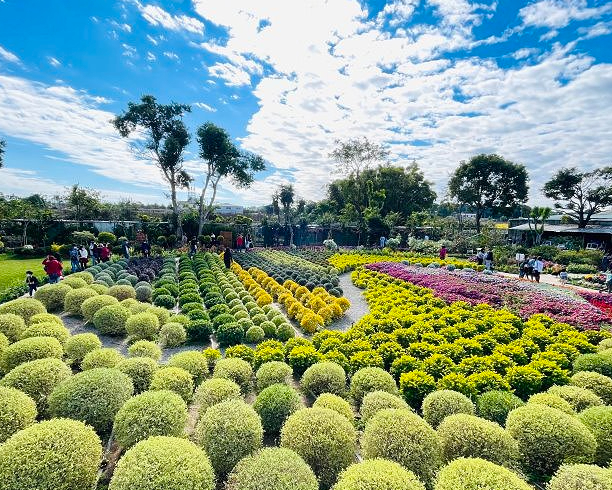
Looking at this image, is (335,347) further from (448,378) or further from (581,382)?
(581,382)

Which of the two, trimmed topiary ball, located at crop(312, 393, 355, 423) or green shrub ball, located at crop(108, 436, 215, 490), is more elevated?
green shrub ball, located at crop(108, 436, 215, 490)

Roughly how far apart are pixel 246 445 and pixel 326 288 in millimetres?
9395

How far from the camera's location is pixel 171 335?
314 inches

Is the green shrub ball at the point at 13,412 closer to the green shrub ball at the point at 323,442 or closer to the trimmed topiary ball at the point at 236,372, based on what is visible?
the trimmed topiary ball at the point at 236,372

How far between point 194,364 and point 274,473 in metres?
3.24

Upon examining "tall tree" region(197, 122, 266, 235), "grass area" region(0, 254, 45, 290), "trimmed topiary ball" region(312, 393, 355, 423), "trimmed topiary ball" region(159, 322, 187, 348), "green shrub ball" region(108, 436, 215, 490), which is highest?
"tall tree" region(197, 122, 266, 235)

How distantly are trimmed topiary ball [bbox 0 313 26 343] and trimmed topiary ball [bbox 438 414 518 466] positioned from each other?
830cm

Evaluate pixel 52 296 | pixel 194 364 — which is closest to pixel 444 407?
pixel 194 364

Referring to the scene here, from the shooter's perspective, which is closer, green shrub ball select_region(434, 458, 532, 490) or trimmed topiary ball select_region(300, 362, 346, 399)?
green shrub ball select_region(434, 458, 532, 490)

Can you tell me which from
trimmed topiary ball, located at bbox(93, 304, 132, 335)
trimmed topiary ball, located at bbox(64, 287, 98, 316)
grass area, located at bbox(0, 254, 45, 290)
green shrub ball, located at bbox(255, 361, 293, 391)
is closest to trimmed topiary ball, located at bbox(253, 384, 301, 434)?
green shrub ball, located at bbox(255, 361, 293, 391)

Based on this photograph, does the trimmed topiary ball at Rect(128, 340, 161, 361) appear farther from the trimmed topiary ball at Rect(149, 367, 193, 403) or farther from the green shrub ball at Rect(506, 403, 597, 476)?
the green shrub ball at Rect(506, 403, 597, 476)

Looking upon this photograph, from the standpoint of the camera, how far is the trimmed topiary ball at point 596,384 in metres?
5.18

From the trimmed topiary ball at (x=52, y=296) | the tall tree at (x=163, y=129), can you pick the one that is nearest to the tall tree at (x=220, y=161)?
the tall tree at (x=163, y=129)

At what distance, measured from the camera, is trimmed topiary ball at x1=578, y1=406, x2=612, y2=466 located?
395cm
